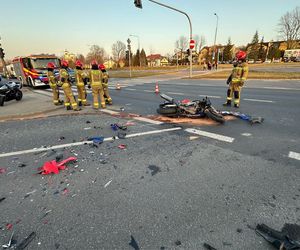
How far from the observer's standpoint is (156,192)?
2680mm

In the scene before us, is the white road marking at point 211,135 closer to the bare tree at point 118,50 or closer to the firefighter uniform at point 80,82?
the firefighter uniform at point 80,82

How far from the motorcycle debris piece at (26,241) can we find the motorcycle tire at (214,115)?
4.90m

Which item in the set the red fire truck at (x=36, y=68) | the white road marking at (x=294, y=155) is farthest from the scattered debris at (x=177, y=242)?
the red fire truck at (x=36, y=68)

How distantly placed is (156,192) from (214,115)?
12.1 feet

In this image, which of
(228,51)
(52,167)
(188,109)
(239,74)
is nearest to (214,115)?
(188,109)

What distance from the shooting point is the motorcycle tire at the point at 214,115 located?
18.4 ft

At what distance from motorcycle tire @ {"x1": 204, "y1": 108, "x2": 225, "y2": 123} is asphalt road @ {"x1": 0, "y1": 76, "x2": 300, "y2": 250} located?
2.84 ft

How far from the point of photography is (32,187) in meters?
2.90

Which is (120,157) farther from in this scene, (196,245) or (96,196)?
(196,245)

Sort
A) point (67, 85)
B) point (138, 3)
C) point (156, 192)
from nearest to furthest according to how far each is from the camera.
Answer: point (156, 192)
point (67, 85)
point (138, 3)

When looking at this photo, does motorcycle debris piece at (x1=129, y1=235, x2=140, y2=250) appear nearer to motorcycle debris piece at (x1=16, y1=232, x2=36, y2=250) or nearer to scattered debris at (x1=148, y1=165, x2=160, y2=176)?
motorcycle debris piece at (x1=16, y1=232, x2=36, y2=250)

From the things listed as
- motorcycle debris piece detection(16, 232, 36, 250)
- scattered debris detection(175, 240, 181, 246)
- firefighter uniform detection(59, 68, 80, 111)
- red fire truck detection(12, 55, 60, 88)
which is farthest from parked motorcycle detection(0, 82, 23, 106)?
scattered debris detection(175, 240, 181, 246)

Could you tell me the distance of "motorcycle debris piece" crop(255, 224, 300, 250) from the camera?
1.82 m

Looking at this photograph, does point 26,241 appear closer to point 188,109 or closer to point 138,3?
point 188,109
